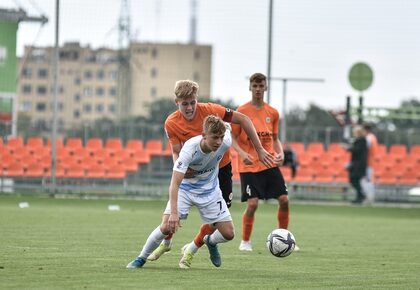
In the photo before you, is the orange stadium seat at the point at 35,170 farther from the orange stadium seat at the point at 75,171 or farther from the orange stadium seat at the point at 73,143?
the orange stadium seat at the point at 73,143

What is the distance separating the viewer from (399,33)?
31781mm

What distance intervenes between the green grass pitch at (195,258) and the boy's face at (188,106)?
4.93 feet

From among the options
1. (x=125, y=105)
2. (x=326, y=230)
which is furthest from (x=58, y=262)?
(x=125, y=105)

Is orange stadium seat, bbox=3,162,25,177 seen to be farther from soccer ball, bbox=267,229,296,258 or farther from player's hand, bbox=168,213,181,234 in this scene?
player's hand, bbox=168,213,181,234

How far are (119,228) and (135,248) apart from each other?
12.9 ft

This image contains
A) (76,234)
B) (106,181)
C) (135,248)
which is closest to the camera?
(135,248)

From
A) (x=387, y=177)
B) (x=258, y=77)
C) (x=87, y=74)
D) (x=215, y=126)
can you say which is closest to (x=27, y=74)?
(x=87, y=74)

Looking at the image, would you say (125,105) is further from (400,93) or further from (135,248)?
(135,248)

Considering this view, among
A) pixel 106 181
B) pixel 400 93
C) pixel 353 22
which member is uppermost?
pixel 353 22

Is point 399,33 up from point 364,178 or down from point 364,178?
up

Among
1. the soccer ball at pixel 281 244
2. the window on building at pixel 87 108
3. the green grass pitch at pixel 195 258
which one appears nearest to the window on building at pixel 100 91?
the window on building at pixel 87 108

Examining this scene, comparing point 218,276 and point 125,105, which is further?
point 125,105

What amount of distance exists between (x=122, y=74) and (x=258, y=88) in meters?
20.0

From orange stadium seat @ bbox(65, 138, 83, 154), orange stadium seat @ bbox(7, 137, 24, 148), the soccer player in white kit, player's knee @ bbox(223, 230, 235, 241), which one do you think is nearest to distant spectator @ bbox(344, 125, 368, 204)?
orange stadium seat @ bbox(65, 138, 83, 154)
